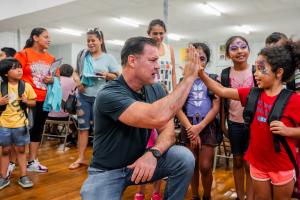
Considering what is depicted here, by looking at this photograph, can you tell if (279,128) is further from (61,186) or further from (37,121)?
(37,121)

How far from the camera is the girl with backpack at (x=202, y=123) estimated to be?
217cm

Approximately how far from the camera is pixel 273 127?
151cm

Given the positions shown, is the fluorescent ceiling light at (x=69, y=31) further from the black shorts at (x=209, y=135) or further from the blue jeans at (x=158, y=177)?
the blue jeans at (x=158, y=177)

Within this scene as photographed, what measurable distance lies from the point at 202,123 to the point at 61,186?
1.46m

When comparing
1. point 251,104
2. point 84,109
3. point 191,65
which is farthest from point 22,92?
point 251,104

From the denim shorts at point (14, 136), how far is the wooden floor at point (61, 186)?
0.41m

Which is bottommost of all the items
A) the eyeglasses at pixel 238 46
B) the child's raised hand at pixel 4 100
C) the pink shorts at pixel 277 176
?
the pink shorts at pixel 277 176

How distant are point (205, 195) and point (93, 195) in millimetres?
1078

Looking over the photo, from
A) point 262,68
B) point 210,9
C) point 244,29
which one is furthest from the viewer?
point 244,29

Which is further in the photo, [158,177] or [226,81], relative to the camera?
[226,81]

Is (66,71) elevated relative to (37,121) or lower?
elevated

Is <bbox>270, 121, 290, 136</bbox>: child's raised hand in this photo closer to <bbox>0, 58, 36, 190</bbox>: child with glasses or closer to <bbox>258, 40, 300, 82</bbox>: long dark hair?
<bbox>258, 40, 300, 82</bbox>: long dark hair

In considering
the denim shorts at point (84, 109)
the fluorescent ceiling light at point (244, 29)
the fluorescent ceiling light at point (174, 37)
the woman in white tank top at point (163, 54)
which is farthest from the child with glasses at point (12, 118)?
the fluorescent ceiling light at point (174, 37)

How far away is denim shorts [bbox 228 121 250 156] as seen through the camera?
2.07 m
